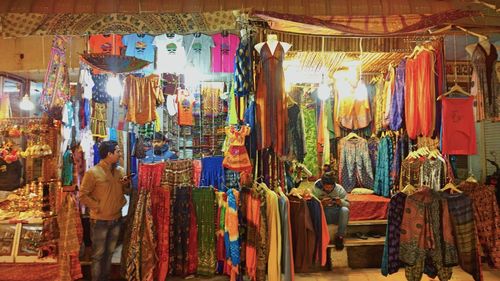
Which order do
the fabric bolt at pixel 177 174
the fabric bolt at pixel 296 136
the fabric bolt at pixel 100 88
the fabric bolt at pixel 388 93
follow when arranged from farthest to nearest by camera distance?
the fabric bolt at pixel 388 93 → the fabric bolt at pixel 100 88 → the fabric bolt at pixel 296 136 → the fabric bolt at pixel 177 174

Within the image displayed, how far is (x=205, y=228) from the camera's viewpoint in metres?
5.09

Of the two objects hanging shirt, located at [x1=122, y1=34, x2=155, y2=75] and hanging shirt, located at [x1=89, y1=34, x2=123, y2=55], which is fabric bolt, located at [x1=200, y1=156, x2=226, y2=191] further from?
hanging shirt, located at [x1=89, y1=34, x2=123, y2=55]

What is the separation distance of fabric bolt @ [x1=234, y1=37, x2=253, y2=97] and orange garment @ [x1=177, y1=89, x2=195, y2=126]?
8.97ft

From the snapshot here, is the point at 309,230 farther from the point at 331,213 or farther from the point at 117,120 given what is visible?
the point at 117,120

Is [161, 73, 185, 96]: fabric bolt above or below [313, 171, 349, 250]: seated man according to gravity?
above

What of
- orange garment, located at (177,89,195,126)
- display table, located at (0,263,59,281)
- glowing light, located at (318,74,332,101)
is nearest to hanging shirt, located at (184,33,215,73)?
orange garment, located at (177,89,195,126)

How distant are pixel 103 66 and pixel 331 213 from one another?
4.22 metres

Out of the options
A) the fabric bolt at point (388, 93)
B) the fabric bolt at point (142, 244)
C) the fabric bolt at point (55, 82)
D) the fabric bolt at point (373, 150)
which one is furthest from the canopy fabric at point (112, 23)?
the fabric bolt at point (373, 150)

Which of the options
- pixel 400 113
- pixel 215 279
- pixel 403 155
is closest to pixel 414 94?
pixel 400 113

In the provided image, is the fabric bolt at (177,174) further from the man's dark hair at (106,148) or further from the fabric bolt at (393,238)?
the fabric bolt at (393,238)

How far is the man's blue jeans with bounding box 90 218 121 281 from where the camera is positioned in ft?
15.5

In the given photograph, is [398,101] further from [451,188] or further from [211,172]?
[211,172]

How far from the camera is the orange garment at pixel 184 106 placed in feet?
23.0

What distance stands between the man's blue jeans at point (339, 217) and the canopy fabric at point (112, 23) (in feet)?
11.2
